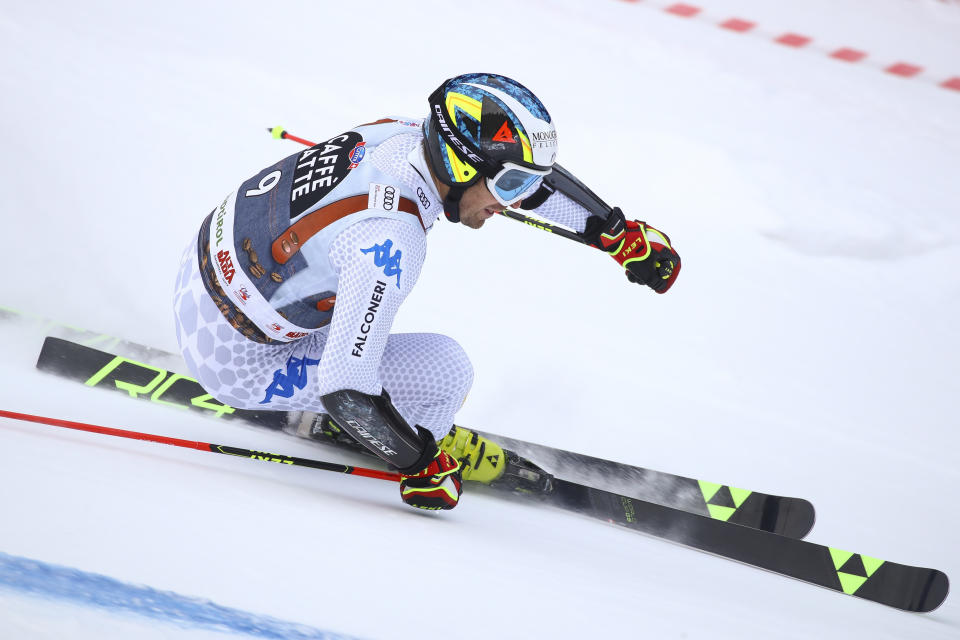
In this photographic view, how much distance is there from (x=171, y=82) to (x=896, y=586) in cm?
420

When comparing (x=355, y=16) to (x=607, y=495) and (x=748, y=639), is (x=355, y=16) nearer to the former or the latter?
(x=607, y=495)

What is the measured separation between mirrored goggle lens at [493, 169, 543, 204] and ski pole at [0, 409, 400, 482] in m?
0.96

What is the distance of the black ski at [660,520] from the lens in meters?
2.35

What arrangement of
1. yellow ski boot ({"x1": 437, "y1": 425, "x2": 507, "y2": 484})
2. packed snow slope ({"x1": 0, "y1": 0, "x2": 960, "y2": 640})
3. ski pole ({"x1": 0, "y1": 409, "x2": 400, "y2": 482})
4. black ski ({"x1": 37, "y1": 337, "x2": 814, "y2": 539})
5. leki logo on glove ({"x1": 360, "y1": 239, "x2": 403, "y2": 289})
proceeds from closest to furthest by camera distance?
1. packed snow slope ({"x1": 0, "y1": 0, "x2": 960, "y2": 640})
2. leki logo on glove ({"x1": 360, "y1": 239, "x2": 403, "y2": 289})
3. ski pole ({"x1": 0, "y1": 409, "x2": 400, "y2": 482})
4. yellow ski boot ({"x1": 437, "y1": 425, "x2": 507, "y2": 484})
5. black ski ({"x1": 37, "y1": 337, "x2": 814, "y2": 539})

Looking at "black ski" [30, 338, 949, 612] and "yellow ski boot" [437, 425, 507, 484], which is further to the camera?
"yellow ski boot" [437, 425, 507, 484]

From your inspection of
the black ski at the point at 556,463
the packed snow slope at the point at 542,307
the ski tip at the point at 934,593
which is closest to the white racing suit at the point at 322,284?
the packed snow slope at the point at 542,307

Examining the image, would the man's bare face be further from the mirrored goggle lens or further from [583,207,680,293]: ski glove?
[583,207,680,293]: ski glove

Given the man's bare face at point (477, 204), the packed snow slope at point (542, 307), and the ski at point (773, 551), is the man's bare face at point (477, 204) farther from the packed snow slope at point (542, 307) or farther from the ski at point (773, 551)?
the ski at point (773, 551)

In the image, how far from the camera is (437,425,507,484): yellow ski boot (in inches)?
104

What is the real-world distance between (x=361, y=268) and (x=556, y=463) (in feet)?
4.39

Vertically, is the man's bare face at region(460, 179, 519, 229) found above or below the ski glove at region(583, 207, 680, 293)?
below

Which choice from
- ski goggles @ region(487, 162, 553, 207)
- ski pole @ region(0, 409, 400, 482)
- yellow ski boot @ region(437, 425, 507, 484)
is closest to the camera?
ski goggles @ region(487, 162, 553, 207)

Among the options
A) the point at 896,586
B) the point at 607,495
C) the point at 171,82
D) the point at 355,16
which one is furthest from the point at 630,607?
the point at 355,16

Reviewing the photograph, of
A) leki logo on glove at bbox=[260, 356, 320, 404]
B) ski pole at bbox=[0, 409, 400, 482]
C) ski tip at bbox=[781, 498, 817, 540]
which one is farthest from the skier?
ski tip at bbox=[781, 498, 817, 540]
